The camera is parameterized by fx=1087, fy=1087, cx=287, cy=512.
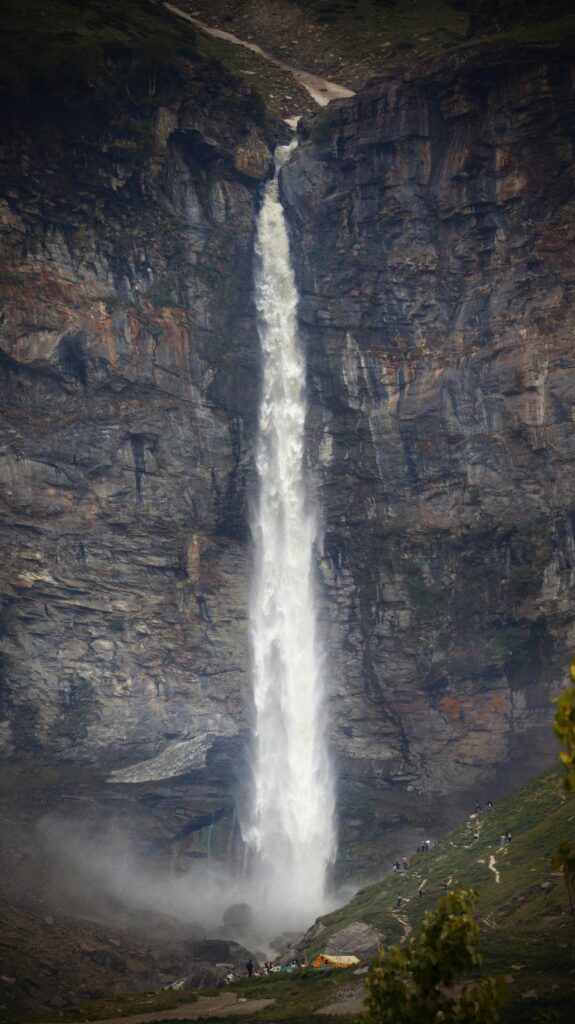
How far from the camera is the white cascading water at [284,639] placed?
7975 centimetres

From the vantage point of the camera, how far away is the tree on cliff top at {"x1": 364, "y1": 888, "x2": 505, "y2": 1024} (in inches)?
950

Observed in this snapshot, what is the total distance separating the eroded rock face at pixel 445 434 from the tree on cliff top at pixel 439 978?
55.5m

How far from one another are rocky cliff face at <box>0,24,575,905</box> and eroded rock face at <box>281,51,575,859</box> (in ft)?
0.63

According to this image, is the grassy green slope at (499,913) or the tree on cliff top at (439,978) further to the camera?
the grassy green slope at (499,913)

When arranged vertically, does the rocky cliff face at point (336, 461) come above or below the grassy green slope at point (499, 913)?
above

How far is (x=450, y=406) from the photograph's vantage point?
83.4 metres

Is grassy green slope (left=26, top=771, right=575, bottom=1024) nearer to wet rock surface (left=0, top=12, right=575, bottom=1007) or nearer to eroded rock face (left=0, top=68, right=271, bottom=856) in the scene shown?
wet rock surface (left=0, top=12, right=575, bottom=1007)

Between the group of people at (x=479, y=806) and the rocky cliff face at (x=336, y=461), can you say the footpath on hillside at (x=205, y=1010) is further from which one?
the rocky cliff face at (x=336, y=461)

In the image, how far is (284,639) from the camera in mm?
85188

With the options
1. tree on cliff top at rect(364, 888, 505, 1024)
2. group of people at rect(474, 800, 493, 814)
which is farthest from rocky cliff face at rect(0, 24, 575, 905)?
tree on cliff top at rect(364, 888, 505, 1024)

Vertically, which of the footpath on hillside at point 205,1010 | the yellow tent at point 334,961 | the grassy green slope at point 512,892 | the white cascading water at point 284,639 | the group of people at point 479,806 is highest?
the white cascading water at point 284,639

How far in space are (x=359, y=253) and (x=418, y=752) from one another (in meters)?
39.6

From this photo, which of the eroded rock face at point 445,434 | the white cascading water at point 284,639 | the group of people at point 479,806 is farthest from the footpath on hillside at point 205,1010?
the eroded rock face at point 445,434

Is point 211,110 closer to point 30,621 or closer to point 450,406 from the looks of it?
point 450,406
